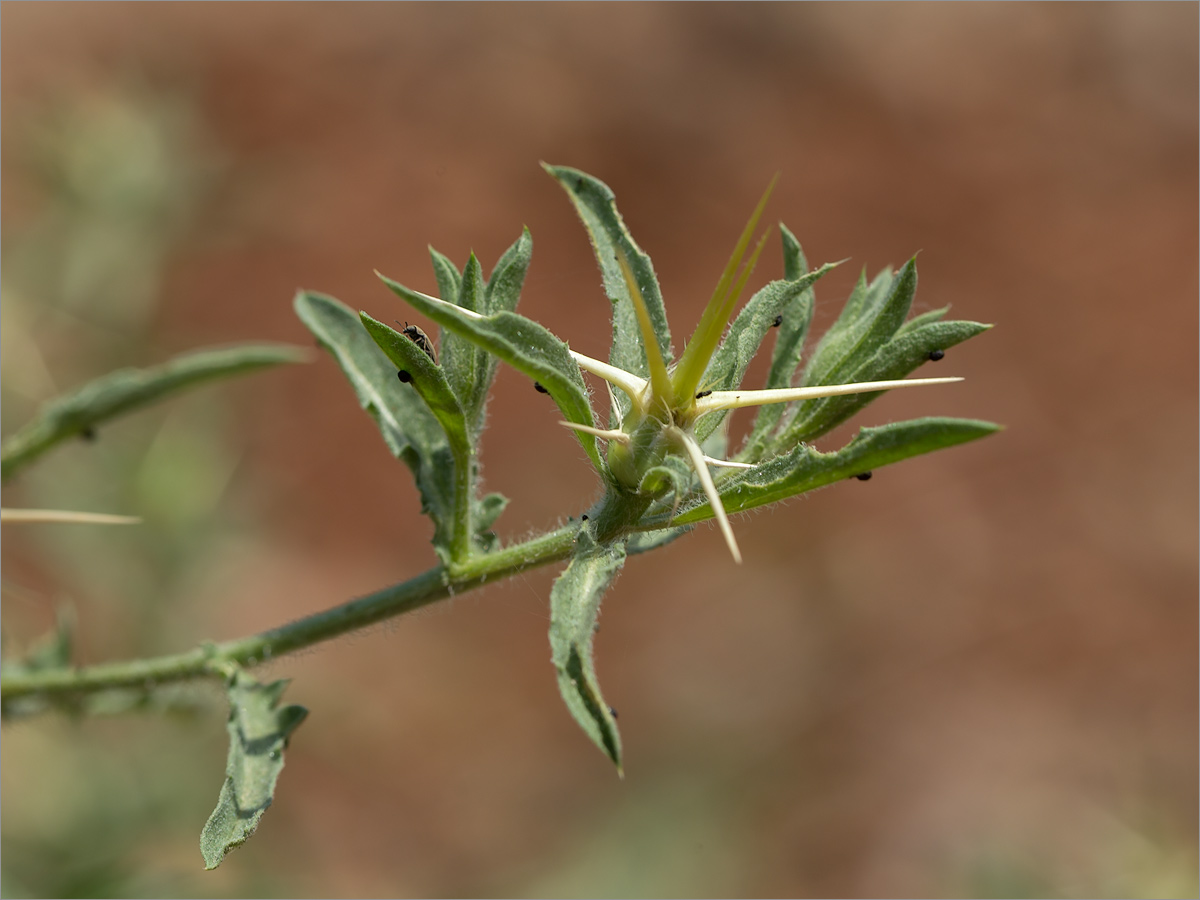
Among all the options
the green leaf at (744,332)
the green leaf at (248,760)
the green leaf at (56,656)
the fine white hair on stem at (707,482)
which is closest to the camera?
the fine white hair on stem at (707,482)

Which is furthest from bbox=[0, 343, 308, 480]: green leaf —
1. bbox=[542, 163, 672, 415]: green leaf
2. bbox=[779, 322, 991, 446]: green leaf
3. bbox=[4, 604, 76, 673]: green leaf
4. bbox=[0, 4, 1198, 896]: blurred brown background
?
bbox=[779, 322, 991, 446]: green leaf

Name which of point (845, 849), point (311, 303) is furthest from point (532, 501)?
point (311, 303)

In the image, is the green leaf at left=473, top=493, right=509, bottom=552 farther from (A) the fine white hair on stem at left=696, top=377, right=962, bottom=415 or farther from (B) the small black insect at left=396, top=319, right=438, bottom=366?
(A) the fine white hair on stem at left=696, top=377, right=962, bottom=415

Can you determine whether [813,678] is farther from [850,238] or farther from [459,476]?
[459,476]

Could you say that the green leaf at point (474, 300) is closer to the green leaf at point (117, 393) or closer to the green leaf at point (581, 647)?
the green leaf at point (581, 647)

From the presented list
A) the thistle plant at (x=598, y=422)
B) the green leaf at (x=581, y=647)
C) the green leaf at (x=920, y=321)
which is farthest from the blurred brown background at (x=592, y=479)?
the green leaf at (x=920, y=321)

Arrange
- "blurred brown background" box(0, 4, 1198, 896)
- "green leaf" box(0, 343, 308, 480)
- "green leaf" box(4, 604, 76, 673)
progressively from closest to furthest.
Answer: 1. "green leaf" box(0, 343, 308, 480)
2. "green leaf" box(4, 604, 76, 673)
3. "blurred brown background" box(0, 4, 1198, 896)

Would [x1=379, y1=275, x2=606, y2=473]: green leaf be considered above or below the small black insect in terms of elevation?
below

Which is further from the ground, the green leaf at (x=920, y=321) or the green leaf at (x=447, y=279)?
the green leaf at (x=447, y=279)

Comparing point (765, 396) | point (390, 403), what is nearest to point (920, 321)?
point (765, 396)
